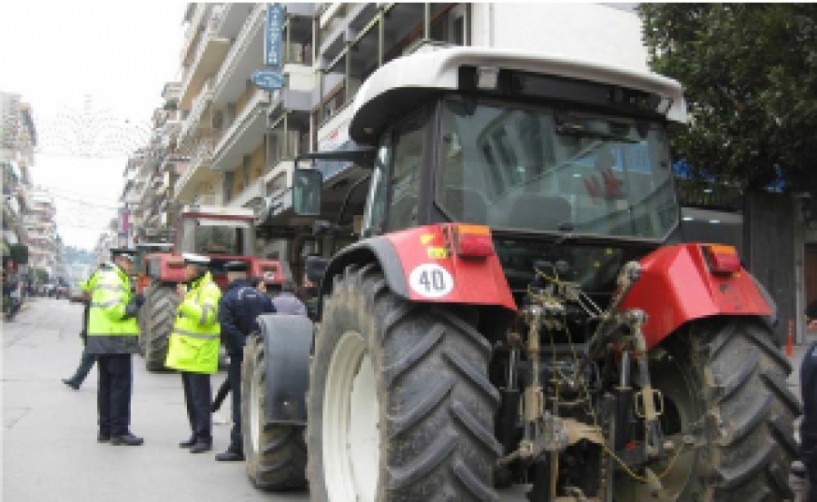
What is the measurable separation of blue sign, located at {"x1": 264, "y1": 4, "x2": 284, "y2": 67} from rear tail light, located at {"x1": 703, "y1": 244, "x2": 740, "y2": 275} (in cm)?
2656

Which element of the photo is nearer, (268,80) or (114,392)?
(114,392)

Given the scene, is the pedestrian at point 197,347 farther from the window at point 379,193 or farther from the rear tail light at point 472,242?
the rear tail light at point 472,242

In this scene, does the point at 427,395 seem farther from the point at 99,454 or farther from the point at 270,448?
the point at 99,454

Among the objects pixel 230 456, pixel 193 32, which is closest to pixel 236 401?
pixel 230 456

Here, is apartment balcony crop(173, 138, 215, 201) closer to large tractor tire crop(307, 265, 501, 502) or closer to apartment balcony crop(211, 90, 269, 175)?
apartment balcony crop(211, 90, 269, 175)

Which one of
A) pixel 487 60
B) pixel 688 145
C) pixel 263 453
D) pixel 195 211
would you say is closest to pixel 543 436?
pixel 487 60

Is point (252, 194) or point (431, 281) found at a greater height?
point (252, 194)

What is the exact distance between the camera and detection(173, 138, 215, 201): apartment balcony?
130 ft

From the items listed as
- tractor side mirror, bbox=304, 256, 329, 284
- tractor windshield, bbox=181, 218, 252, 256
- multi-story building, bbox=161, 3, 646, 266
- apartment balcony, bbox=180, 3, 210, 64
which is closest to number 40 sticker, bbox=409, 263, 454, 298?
tractor side mirror, bbox=304, 256, 329, 284

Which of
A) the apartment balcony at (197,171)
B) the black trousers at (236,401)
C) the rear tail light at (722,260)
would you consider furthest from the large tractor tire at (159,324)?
the apartment balcony at (197,171)

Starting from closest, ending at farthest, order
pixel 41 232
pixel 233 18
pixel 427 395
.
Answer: pixel 427 395, pixel 233 18, pixel 41 232

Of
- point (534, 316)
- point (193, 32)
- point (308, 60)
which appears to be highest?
point (193, 32)

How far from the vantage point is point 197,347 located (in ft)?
24.3

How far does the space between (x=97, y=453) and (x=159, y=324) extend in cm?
634
